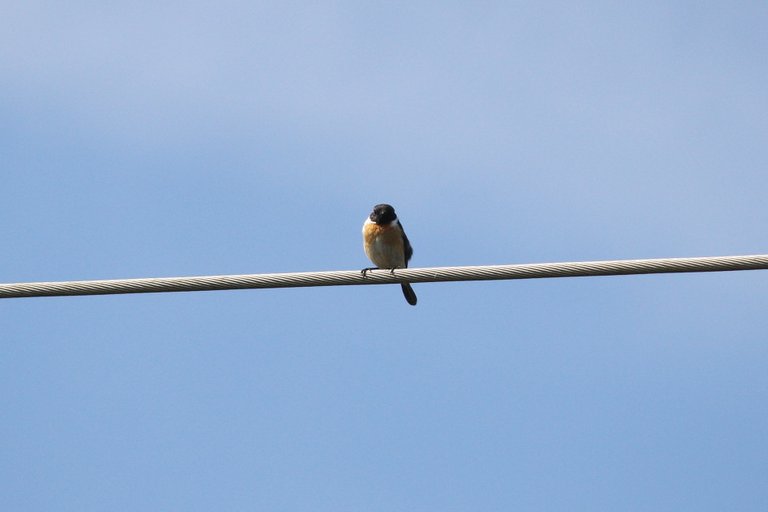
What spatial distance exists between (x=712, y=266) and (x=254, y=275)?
258cm

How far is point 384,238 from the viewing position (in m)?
11.4

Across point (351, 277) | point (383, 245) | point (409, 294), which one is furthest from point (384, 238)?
point (351, 277)

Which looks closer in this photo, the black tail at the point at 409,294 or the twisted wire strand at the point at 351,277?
the twisted wire strand at the point at 351,277

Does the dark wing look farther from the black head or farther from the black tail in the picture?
the black tail

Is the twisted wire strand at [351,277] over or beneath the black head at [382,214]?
beneath

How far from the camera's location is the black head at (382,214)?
11430 mm

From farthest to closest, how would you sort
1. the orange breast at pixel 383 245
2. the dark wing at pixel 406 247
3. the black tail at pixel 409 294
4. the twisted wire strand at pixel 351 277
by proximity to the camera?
1. the black tail at pixel 409 294
2. the dark wing at pixel 406 247
3. the orange breast at pixel 383 245
4. the twisted wire strand at pixel 351 277

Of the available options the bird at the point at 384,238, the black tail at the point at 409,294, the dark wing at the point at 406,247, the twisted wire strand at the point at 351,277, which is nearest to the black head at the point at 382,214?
the bird at the point at 384,238

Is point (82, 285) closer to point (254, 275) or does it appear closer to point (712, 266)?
point (254, 275)

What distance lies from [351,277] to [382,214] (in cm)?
466

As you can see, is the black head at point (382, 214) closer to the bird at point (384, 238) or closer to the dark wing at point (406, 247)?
the bird at point (384, 238)

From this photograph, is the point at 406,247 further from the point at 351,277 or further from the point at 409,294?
the point at 351,277

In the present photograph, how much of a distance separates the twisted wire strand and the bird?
441 cm

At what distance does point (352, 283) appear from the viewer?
22.4 feet
